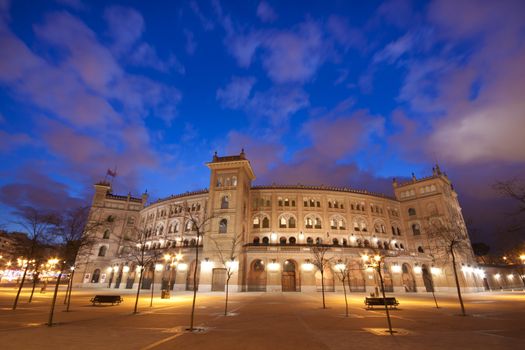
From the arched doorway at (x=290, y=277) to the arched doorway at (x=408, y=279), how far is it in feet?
61.7

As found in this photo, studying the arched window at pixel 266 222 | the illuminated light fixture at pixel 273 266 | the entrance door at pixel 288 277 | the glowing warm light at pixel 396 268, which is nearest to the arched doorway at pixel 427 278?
the glowing warm light at pixel 396 268

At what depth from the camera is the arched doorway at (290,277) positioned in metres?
41.4

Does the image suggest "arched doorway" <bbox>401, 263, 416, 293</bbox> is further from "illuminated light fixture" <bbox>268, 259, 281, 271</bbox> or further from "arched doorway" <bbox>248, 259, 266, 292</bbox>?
"arched doorway" <bbox>248, 259, 266, 292</bbox>

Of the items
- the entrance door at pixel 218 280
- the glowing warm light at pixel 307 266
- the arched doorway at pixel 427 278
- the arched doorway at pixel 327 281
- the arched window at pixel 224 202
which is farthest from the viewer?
the arched doorway at pixel 427 278

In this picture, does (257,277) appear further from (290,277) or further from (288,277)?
(290,277)

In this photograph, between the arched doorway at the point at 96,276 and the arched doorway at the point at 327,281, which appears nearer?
the arched doorway at the point at 327,281

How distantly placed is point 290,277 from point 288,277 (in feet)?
1.05

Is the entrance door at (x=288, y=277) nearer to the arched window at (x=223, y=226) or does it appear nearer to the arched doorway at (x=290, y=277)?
the arched doorway at (x=290, y=277)

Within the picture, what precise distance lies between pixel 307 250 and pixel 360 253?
8.43 meters

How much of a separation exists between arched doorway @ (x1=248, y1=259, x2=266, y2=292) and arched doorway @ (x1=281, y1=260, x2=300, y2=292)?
3148mm

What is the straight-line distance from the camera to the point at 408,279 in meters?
46.0

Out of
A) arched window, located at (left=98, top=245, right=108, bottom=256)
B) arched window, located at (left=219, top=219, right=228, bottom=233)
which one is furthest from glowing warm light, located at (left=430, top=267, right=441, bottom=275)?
arched window, located at (left=98, top=245, right=108, bottom=256)

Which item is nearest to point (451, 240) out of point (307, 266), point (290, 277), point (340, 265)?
point (340, 265)

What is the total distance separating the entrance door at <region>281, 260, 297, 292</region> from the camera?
41.5 metres
